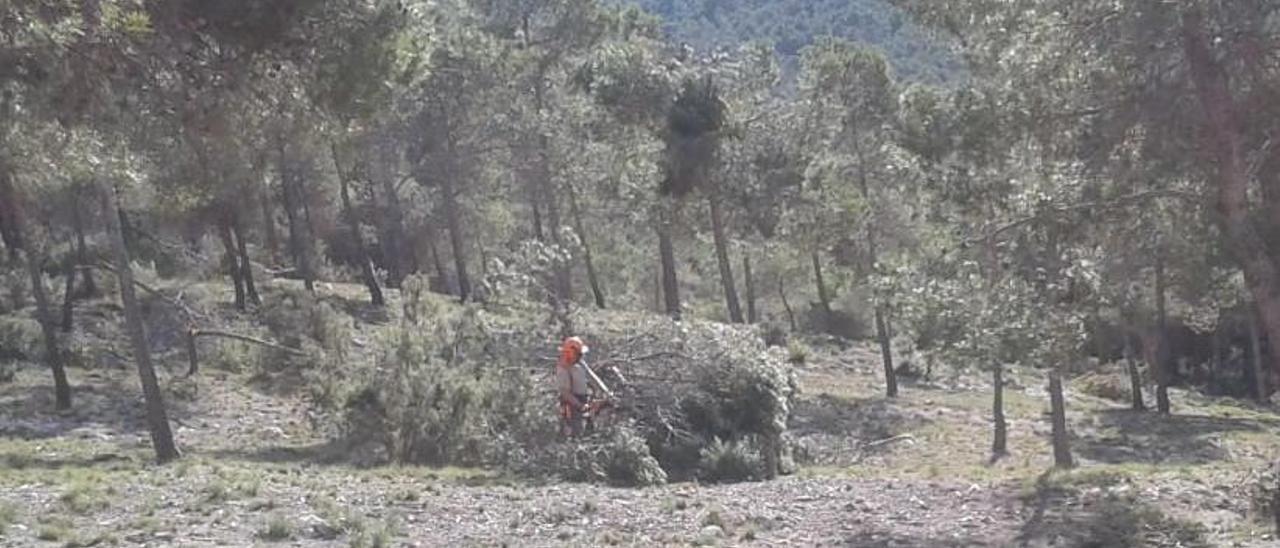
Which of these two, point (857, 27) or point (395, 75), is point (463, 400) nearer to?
point (395, 75)

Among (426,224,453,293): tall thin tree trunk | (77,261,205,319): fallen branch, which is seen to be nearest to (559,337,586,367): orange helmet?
(77,261,205,319): fallen branch

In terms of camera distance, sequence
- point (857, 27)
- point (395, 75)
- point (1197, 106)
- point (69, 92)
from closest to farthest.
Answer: point (69, 92)
point (395, 75)
point (1197, 106)
point (857, 27)

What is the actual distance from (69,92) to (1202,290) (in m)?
10.2

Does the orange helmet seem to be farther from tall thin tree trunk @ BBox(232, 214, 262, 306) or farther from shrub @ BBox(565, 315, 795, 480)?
tall thin tree trunk @ BBox(232, 214, 262, 306)

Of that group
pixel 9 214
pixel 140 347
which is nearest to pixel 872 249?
pixel 9 214

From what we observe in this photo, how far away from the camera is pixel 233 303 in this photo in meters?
32.4

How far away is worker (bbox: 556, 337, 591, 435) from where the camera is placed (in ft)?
55.9

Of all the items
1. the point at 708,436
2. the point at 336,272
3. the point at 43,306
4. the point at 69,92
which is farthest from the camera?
the point at 336,272

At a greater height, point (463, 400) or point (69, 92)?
point (69, 92)

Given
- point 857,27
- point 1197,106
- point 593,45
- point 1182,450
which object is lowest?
point 1182,450

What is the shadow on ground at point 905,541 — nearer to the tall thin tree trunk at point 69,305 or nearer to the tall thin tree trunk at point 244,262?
the tall thin tree trunk at point 69,305

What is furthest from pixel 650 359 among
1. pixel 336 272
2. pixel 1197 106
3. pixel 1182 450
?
pixel 336 272

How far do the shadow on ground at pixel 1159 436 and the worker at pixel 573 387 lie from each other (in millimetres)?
10591

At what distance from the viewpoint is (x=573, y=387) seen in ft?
56.3
